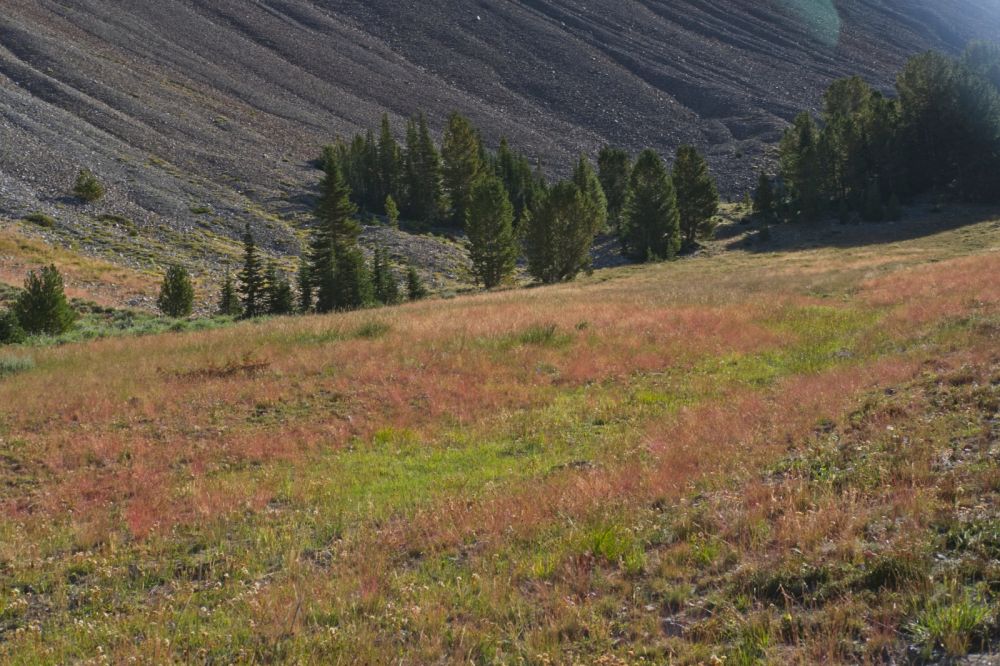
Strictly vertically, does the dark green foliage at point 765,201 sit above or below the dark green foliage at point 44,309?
above

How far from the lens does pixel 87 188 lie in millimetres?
64562

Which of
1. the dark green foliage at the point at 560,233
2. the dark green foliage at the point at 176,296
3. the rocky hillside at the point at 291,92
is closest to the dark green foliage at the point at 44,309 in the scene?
the dark green foliage at the point at 176,296

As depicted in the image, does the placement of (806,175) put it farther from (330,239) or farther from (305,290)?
(305,290)

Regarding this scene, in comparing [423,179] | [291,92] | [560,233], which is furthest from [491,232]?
[291,92]

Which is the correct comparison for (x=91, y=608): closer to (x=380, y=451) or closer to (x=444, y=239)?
(x=380, y=451)

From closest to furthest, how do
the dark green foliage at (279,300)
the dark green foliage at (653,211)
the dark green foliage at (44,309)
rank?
the dark green foliage at (44,309) → the dark green foliage at (279,300) → the dark green foliage at (653,211)

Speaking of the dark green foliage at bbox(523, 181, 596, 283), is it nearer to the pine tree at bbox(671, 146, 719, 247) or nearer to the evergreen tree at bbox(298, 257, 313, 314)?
the pine tree at bbox(671, 146, 719, 247)

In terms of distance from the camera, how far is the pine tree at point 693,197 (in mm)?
72750

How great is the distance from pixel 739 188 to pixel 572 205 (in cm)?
6951

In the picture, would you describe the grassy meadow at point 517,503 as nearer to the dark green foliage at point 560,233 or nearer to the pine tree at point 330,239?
the pine tree at point 330,239

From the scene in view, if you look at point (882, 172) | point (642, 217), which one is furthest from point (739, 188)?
point (642, 217)

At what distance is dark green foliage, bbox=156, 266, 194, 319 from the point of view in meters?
40.2

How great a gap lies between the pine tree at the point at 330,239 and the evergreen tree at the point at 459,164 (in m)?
47.3

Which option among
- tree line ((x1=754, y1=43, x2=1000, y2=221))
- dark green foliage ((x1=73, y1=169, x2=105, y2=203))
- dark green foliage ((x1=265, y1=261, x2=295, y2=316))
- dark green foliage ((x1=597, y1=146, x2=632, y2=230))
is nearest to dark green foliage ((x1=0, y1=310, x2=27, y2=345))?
dark green foliage ((x1=265, y1=261, x2=295, y2=316))
